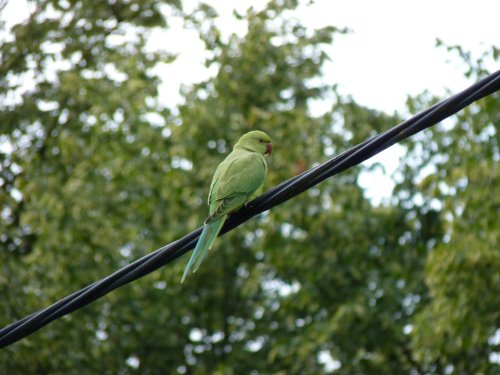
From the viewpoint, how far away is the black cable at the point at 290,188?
345cm

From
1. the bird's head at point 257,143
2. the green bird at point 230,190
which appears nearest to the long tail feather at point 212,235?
the green bird at point 230,190

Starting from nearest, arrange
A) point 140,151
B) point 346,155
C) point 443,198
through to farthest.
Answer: point 346,155, point 443,198, point 140,151

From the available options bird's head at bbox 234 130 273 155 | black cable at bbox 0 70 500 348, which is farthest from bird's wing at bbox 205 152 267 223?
black cable at bbox 0 70 500 348

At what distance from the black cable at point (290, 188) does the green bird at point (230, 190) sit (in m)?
0.73

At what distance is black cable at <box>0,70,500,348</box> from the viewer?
11.3ft

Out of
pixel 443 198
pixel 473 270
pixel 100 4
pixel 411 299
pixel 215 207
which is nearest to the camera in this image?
pixel 215 207

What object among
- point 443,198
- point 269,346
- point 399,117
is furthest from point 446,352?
point 399,117

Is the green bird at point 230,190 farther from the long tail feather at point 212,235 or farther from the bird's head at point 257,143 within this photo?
the bird's head at point 257,143

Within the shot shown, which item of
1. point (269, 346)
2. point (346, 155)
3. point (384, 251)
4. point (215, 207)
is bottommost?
point (269, 346)

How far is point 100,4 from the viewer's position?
1393 centimetres

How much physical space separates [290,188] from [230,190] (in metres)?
1.24

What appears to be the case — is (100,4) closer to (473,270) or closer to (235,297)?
(235,297)

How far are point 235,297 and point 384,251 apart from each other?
197 cm

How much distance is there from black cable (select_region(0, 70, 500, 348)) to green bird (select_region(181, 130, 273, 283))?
73 centimetres
